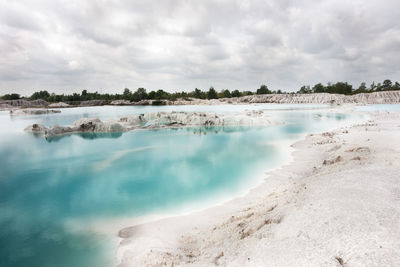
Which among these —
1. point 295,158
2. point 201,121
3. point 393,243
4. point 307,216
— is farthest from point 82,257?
point 201,121

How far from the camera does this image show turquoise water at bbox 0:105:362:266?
305 inches

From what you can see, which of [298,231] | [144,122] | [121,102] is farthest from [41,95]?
[298,231]

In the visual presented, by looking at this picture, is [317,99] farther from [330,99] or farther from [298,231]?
[298,231]

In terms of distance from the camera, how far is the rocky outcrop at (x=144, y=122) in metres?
36.0

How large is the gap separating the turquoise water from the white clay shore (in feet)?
5.16

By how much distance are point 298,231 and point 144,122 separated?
43835 millimetres

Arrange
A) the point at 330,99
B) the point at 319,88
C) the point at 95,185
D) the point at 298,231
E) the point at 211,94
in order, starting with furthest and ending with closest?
the point at 319,88 < the point at 211,94 < the point at 330,99 < the point at 95,185 < the point at 298,231

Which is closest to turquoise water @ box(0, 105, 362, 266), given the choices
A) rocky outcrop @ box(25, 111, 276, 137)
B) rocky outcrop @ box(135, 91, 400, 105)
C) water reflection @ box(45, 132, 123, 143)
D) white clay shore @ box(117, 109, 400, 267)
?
white clay shore @ box(117, 109, 400, 267)

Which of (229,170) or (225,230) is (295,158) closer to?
(229,170)

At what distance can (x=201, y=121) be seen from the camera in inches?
1676

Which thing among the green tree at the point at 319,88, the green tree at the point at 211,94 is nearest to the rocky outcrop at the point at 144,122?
the green tree at the point at 211,94

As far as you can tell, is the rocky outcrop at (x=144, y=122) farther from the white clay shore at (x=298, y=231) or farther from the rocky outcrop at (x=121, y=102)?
the rocky outcrop at (x=121, y=102)

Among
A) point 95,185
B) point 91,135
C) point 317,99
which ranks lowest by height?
point 95,185

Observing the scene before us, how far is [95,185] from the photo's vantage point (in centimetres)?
1377
